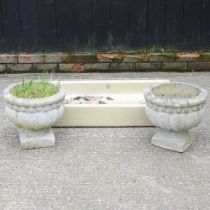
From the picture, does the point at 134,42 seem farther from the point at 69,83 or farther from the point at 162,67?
the point at 69,83

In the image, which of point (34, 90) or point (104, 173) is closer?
point (104, 173)

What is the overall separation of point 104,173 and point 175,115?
2.49 feet

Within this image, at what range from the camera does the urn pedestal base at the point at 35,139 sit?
4039mm

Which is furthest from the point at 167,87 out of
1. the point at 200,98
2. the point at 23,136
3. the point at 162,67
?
the point at 162,67

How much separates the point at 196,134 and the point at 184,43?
2020 mm

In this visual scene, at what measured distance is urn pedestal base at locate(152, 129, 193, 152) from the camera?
13.1ft

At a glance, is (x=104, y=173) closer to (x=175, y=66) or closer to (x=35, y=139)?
(x=35, y=139)

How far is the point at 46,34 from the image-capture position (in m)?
5.98

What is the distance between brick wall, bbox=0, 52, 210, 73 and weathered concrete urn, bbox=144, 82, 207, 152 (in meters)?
1.87

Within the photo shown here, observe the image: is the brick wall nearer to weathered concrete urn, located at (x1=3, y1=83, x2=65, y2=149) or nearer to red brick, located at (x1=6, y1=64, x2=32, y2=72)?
red brick, located at (x1=6, y1=64, x2=32, y2=72)

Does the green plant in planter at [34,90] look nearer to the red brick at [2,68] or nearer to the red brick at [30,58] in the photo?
the red brick at [30,58]

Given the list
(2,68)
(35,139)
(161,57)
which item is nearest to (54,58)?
(2,68)

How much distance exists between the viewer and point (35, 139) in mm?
4039

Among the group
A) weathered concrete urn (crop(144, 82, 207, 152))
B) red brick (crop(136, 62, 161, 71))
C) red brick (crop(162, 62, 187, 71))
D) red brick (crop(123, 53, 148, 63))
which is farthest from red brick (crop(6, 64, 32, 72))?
weathered concrete urn (crop(144, 82, 207, 152))
